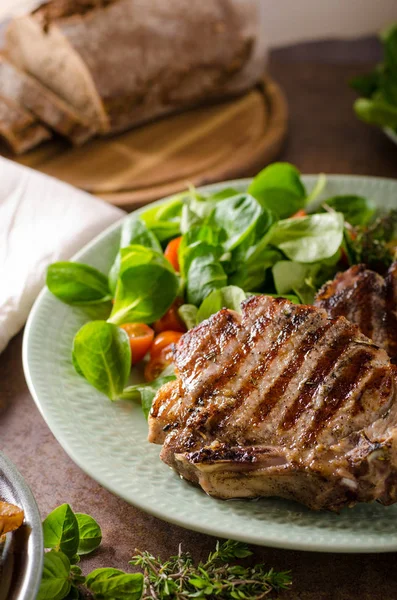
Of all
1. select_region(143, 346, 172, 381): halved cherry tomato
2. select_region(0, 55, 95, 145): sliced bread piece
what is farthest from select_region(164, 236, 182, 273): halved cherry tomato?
select_region(0, 55, 95, 145): sliced bread piece

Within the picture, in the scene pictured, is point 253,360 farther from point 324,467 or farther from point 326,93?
point 326,93

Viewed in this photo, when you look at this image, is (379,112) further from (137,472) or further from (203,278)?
(137,472)

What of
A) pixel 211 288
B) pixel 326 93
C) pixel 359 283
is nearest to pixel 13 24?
pixel 326 93

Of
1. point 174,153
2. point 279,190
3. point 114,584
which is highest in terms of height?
point 114,584

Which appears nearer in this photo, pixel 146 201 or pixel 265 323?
pixel 265 323

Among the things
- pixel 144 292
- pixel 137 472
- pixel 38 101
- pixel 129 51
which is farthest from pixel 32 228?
pixel 137 472

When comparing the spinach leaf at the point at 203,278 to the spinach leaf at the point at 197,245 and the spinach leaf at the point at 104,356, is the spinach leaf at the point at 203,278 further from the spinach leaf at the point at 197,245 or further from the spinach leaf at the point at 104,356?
the spinach leaf at the point at 104,356

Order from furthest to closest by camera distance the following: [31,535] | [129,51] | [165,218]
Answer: [129,51] < [165,218] < [31,535]
